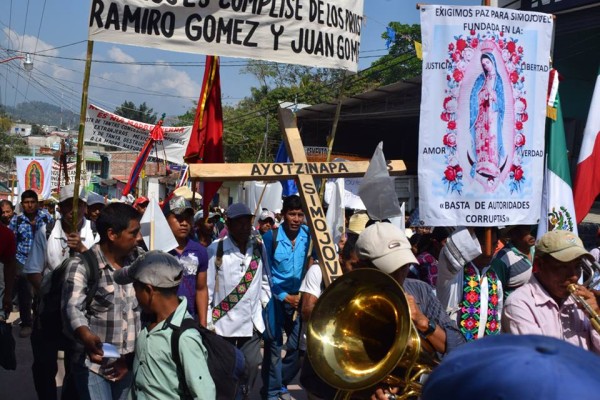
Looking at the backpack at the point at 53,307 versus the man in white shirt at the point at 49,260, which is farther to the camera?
the man in white shirt at the point at 49,260

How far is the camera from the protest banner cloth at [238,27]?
4586 millimetres

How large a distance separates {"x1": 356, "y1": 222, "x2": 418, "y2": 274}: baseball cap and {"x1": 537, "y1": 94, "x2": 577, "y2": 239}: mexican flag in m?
2.54

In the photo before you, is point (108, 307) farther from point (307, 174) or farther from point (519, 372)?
point (519, 372)

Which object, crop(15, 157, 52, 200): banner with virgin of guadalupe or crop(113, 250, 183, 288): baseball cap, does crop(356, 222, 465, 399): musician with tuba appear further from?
crop(15, 157, 52, 200): banner with virgin of guadalupe

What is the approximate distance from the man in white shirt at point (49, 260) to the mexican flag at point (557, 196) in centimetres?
327

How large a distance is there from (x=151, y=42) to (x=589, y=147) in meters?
3.47

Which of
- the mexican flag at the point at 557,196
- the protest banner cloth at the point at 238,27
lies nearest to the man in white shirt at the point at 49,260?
the protest banner cloth at the point at 238,27

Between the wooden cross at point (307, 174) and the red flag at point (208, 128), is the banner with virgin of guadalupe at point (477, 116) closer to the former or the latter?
the wooden cross at point (307, 174)

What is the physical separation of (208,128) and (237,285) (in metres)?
1.57

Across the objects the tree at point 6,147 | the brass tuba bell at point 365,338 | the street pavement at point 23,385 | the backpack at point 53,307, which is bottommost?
the street pavement at point 23,385

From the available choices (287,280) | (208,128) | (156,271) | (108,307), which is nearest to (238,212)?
(287,280)

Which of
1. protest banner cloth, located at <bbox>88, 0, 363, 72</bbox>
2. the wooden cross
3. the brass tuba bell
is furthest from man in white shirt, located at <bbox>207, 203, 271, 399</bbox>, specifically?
the brass tuba bell

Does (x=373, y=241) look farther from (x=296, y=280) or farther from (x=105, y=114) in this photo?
(x=105, y=114)

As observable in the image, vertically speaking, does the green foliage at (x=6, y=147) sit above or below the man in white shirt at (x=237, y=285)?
above
